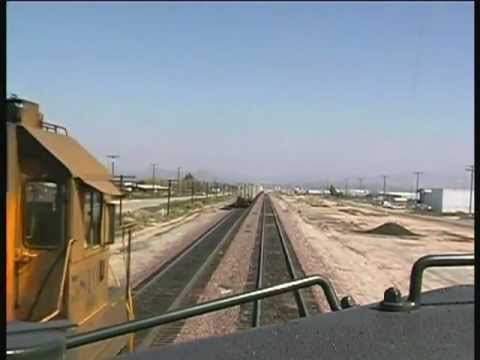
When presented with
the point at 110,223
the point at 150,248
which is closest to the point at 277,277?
the point at 150,248

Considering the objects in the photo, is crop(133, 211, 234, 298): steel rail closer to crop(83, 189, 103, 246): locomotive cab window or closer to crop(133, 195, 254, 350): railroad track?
crop(133, 195, 254, 350): railroad track

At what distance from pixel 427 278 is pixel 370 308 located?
19.8m

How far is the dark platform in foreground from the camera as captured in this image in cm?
236

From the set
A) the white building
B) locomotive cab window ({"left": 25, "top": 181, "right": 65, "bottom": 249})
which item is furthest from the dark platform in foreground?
the white building

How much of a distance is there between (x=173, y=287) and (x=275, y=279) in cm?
379

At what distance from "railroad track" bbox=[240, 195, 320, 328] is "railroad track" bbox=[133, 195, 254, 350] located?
151 cm

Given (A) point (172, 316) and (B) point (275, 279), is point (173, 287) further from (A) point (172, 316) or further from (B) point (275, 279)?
(A) point (172, 316)

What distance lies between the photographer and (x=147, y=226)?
44.5 metres

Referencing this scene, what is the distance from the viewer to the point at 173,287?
17.6 metres

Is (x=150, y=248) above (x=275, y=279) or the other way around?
the other way around

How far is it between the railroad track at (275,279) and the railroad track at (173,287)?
1506 millimetres

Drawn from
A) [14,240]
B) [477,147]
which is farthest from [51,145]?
[477,147]

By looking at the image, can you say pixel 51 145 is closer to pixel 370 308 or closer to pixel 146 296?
pixel 370 308

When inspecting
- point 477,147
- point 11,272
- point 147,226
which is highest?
point 477,147
